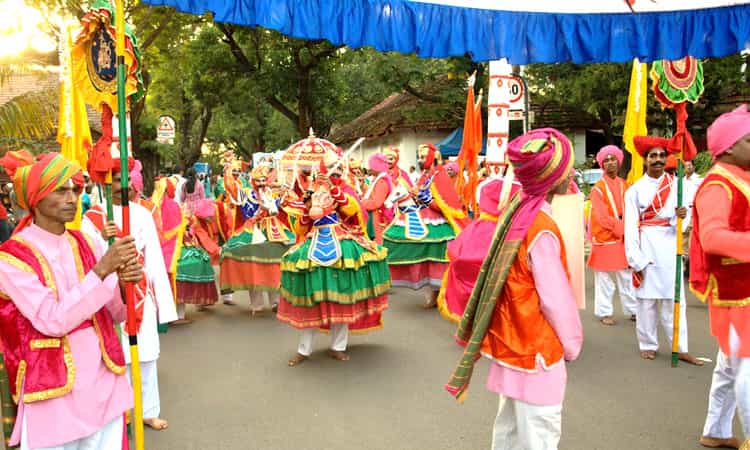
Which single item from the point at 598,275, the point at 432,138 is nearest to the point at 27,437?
the point at 598,275

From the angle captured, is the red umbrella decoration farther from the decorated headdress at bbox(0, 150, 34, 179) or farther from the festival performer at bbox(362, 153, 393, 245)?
the decorated headdress at bbox(0, 150, 34, 179)

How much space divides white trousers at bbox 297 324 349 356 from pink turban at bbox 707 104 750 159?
155 inches

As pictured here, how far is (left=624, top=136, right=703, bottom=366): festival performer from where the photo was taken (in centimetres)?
592

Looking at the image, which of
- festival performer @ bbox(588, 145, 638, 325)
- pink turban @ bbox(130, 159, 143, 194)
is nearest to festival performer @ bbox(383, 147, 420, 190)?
festival performer @ bbox(588, 145, 638, 325)

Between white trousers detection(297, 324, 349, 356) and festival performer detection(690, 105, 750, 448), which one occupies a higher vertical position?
festival performer detection(690, 105, 750, 448)

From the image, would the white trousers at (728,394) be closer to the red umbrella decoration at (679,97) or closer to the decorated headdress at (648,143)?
the red umbrella decoration at (679,97)

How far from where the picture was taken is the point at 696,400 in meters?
5.02

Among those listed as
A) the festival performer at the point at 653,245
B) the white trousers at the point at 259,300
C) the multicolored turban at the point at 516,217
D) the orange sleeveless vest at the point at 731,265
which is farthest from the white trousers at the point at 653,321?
the white trousers at the point at 259,300

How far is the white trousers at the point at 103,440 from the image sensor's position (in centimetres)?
281

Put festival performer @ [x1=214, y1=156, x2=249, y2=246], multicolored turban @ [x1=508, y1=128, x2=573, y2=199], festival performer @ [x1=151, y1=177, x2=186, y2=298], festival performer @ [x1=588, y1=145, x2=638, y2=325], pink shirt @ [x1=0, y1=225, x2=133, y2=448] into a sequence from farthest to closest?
festival performer @ [x1=214, y1=156, x2=249, y2=246], festival performer @ [x1=588, y1=145, x2=638, y2=325], festival performer @ [x1=151, y1=177, x2=186, y2=298], multicolored turban @ [x1=508, y1=128, x2=573, y2=199], pink shirt @ [x1=0, y1=225, x2=133, y2=448]

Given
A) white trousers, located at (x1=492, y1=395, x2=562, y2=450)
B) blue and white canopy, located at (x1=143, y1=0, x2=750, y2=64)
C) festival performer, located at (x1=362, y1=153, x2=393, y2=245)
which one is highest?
blue and white canopy, located at (x1=143, y1=0, x2=750, y2=64)

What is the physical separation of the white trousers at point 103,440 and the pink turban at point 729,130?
3.56 m

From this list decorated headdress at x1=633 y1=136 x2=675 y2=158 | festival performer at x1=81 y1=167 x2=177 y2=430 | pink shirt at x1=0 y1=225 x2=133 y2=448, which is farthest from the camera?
decorated headdress at x1=633 y1=136 x2=675 y2=158

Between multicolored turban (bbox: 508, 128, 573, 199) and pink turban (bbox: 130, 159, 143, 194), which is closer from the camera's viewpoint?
multicolored turban (bbox: 508, 128, 573, 199)
